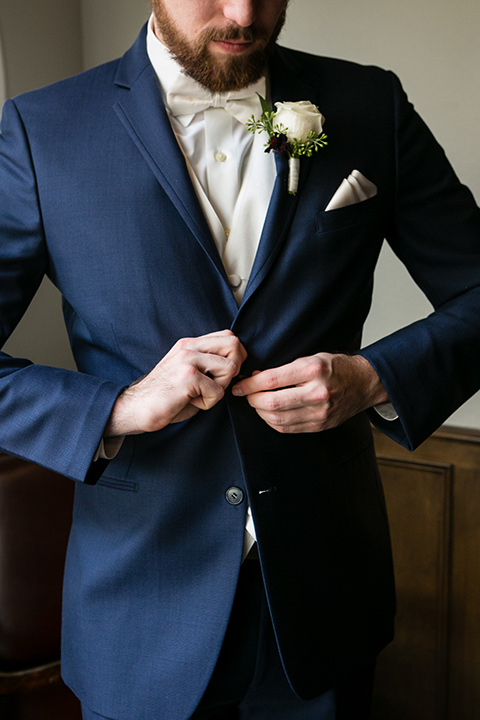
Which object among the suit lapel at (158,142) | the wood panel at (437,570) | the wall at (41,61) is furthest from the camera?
the wood panel at (437,570)

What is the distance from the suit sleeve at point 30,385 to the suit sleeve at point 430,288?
50cm

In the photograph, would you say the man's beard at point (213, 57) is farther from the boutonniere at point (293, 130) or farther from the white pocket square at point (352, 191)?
the white pocket square at point (352, 191)

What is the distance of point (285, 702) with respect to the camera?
4.48ft

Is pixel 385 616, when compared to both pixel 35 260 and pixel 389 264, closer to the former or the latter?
pixel 35 260

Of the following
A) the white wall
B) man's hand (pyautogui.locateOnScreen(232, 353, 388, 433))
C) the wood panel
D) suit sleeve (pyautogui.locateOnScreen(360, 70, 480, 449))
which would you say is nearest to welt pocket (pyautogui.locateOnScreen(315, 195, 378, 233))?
suit sleeve (pyautogui.locateOnScreen(360, 70, 480, 449))

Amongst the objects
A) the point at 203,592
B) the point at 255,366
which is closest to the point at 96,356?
the point at 255,366

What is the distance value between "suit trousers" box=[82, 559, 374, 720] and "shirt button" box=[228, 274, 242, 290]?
50 centimetres

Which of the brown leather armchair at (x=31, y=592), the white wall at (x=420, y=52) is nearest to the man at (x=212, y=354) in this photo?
the brown leather armchair at (x=31, y=592)

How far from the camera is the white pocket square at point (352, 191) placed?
1.28 metres

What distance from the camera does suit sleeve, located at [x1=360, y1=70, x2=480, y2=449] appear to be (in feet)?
4.21

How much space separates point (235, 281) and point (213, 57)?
0.39 m

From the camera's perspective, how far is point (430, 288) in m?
1.44

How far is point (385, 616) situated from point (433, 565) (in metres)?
1.15

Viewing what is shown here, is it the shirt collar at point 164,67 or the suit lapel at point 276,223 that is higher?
the shirt collar at point 164,67
